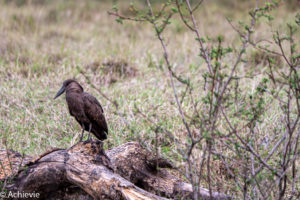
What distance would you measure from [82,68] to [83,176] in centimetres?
342

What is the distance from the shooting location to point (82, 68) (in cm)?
595

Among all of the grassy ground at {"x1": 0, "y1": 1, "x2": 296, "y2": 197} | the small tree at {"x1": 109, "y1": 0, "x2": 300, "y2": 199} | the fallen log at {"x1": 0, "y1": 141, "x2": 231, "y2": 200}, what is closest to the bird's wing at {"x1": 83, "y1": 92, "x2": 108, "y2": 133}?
the grassy ground at {"x1": 0, "y1": 1, "x2": 296, "y2": 197}

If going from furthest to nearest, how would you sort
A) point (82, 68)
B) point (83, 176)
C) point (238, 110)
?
point (82, 68) < point (238, 110) < point (83, 176)

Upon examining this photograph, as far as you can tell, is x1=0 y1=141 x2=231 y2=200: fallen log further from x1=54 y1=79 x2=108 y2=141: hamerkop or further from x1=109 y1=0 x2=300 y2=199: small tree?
x1=54 y1=79 x2=108 y2=141: hamerkop

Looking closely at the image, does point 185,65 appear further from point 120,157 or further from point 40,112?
point 120,157

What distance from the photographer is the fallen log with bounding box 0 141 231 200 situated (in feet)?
8.59

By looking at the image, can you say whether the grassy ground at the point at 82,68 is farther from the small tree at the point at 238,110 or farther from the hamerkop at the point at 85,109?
the small tree at the point at 238,110

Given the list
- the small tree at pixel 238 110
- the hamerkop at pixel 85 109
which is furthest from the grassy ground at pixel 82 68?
the small tree at pixel 238 110

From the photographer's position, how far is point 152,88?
18.2ft

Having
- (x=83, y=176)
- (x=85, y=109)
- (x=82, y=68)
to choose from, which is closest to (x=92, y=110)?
(x=85, y=109)

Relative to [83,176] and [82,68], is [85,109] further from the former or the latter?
[82,68]

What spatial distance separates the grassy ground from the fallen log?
0.34m

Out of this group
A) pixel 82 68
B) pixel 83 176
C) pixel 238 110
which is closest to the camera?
pixel 83 176

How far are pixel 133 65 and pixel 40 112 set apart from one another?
5.91ft
